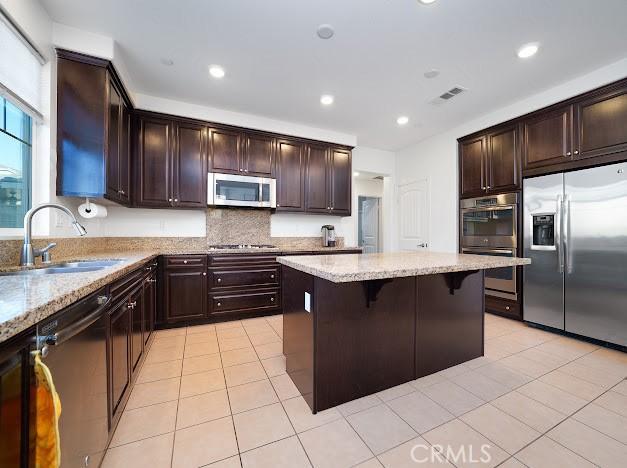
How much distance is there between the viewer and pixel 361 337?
1752mm

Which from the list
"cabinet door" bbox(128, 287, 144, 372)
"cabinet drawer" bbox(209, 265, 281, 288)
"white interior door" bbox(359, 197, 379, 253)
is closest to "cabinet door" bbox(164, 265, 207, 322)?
"cabinet drawer" bbox(209, 265, 281, 288)

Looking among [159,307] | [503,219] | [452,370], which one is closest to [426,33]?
[503,219]

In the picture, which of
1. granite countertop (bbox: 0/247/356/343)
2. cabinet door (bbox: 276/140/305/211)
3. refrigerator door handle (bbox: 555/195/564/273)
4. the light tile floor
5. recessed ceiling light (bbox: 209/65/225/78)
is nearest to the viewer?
granite countertop (bbox: 0/247/356/343)

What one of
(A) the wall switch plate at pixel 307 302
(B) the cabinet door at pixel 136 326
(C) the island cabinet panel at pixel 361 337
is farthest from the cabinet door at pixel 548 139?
(B) the cabinet door at pixel 136 326

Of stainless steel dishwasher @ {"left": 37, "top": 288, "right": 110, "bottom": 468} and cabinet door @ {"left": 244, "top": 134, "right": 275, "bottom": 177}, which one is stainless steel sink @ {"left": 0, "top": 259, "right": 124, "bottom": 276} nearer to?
stainless steel dishwasher @ {"left": 37, "top": 288, "right": 110, "bottom": 468}

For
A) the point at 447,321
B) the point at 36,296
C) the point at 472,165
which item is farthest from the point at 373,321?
the point at 472,165

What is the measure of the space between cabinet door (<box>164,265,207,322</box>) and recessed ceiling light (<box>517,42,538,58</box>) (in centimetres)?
390

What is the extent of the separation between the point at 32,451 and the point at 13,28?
2.53 m

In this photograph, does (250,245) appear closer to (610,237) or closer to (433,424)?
(433,424)

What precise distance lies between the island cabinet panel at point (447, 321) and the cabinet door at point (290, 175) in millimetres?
2377

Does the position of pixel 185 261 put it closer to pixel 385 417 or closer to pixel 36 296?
pixel 36 296

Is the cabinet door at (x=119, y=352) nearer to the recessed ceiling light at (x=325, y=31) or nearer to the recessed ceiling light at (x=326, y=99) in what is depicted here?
the recessed ceiling light at (x=325, y=31)

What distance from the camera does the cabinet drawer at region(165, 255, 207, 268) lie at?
2971mm

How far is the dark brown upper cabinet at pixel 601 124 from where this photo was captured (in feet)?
8.03
